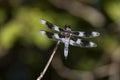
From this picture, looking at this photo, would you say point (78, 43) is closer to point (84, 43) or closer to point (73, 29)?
point (84, 43)

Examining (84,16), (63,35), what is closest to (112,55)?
(84,16)

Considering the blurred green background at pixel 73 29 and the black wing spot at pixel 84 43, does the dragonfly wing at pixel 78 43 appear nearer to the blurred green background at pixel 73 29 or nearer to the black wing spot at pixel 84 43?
the black wing spot at pixel 84 43

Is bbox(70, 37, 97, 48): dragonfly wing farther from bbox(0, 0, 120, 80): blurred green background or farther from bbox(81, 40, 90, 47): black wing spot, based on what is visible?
bbox(0, 0, 120, 80): blurred green background

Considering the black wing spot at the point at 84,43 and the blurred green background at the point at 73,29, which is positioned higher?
the black wing spot at the point at 84,43

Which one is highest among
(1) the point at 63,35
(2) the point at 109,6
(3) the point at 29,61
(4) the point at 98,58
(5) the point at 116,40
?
(1) the point at 63,35

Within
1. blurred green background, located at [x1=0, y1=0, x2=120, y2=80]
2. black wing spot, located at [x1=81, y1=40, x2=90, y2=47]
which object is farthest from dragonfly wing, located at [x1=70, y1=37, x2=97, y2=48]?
blurred green background, located at [x1=0, y1=0, x2=120, y2=80]

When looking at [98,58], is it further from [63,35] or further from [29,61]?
[63,35]

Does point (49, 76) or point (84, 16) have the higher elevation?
point (84, 16)

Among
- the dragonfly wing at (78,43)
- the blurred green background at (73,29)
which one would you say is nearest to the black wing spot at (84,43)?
the dragonfly wing at (78,43)
